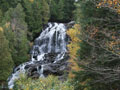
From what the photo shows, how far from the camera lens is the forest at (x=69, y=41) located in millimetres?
5871

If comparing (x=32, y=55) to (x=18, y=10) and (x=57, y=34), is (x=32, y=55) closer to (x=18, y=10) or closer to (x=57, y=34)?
(x=57, y=34)

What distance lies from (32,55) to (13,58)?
305 cm

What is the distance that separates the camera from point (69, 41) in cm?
1224

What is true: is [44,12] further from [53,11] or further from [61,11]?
[61,11]

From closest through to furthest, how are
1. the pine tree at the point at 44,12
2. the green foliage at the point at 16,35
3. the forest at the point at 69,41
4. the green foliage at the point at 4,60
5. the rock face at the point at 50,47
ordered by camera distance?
the forest at the point at 69,41 → the green foliage at the point at 4,60 → the rock face at the point at 50,47 → the green foliage at the point at 16,35 → the pine tree at the point at 44,12

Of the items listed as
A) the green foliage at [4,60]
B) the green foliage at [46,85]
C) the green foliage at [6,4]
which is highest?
the green foliage at [6,4]

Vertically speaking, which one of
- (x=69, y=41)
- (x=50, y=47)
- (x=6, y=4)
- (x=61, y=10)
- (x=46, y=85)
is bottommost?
(x=50, y=47)

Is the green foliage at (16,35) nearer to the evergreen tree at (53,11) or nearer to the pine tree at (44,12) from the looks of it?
the pine tree at (44,12)

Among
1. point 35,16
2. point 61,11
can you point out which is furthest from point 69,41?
point 61,11

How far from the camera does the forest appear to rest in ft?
19.3

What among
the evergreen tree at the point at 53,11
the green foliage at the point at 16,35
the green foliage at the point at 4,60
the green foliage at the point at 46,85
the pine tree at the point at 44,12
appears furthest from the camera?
the evergreen tree at the point at 53,11

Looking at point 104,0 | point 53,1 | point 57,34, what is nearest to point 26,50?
point 57,34

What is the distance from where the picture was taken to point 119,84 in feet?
21.1

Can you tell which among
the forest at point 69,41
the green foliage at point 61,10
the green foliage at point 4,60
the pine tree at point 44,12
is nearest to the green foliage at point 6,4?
the forest at point 69,41
